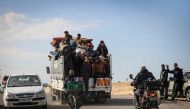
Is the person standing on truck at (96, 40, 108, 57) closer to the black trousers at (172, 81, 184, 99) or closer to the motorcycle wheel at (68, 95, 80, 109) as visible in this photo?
the black trousers at (172, 81, 184, 99)

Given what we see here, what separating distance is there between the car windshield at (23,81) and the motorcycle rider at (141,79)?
4.84m

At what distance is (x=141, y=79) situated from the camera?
19234 millimetres

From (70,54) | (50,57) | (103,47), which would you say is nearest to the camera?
(70,54)

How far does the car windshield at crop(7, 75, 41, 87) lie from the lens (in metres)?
22.0

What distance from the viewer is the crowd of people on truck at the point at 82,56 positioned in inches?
958

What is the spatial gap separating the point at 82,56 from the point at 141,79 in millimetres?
6655

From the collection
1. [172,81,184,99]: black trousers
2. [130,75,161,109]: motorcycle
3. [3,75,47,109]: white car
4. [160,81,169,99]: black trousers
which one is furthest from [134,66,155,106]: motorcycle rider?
[160,81,169,99]: black trousers

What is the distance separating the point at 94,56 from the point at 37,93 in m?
5.95

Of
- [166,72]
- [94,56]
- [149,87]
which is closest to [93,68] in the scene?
[94,56]

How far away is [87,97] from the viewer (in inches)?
1001

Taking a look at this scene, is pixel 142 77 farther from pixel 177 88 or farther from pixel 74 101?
pixel 177 88

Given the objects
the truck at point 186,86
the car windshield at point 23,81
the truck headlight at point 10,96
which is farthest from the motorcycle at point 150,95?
the truck at point 186,86

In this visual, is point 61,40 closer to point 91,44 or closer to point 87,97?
point 91,44

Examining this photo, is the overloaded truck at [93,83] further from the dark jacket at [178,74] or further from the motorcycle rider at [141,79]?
the motorcycle rider at [141,79]
